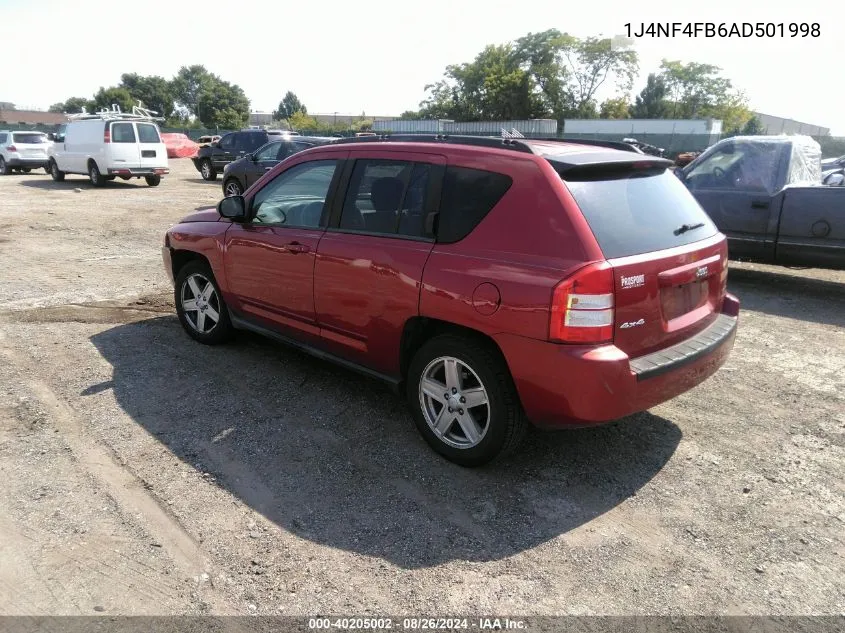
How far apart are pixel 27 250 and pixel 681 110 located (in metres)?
88.9

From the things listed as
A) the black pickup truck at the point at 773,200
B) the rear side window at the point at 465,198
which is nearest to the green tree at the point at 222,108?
the black pickup truck at the point at 773,200

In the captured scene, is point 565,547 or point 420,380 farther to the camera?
point 420,380

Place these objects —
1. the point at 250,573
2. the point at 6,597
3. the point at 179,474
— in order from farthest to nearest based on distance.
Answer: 1. the point at 179,474
2. the point at 250,573
3. the point at 6,597

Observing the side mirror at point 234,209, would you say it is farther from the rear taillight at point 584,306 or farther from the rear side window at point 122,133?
the rear side window at point 122,133

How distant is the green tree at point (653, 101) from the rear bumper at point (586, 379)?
9067cm

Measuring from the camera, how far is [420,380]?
3713 mm

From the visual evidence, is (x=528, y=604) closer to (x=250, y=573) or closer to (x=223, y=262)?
(x=250, y=573)

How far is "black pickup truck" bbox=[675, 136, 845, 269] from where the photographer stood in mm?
7344

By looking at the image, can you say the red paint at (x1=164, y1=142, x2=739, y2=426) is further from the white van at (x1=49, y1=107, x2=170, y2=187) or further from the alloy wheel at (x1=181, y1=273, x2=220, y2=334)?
the white van at (x1=49, y1=107, x2=170, y2=187)

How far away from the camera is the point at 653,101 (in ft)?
284

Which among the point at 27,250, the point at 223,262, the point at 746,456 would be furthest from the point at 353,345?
the point at 27,250

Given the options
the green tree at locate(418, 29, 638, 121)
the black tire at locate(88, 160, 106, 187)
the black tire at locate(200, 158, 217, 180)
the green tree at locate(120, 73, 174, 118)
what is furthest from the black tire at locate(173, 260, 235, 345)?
the green tree at locate(120, 73, 174, 118)

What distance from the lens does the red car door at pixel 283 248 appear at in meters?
4.38

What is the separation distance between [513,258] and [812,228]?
235 inches
